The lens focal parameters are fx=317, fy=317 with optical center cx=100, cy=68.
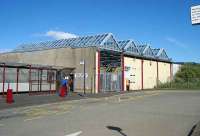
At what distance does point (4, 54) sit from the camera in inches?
1930

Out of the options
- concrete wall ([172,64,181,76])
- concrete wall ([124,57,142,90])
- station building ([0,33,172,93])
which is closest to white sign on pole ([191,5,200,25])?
station building ([0,33,172,93])

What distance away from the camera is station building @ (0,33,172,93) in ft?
107

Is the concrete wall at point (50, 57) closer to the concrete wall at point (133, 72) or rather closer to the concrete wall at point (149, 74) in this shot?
the concrete wall at point (133, 72)

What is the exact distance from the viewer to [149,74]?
5128cm

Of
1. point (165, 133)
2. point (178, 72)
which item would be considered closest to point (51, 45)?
point (178, 72)

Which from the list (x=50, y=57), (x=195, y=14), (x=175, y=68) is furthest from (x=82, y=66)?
(x=195, y=14)

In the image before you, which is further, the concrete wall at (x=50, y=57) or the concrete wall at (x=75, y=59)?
the concrete wall at (x=50, y=57)

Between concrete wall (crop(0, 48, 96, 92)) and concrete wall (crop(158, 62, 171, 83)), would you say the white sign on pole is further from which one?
concrete wall (crop(158, 62, 171, 83))

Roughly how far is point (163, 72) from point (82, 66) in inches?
915

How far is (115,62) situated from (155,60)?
42.6 ft

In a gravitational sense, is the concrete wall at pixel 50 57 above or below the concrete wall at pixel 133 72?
above

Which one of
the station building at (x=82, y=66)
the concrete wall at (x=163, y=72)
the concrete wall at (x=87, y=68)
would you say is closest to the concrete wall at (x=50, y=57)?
the station building at (x=82, y=66)

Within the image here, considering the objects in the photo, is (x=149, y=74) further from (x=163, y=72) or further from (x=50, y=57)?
(x=50, y=57)

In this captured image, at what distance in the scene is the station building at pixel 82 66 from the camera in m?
32.6
